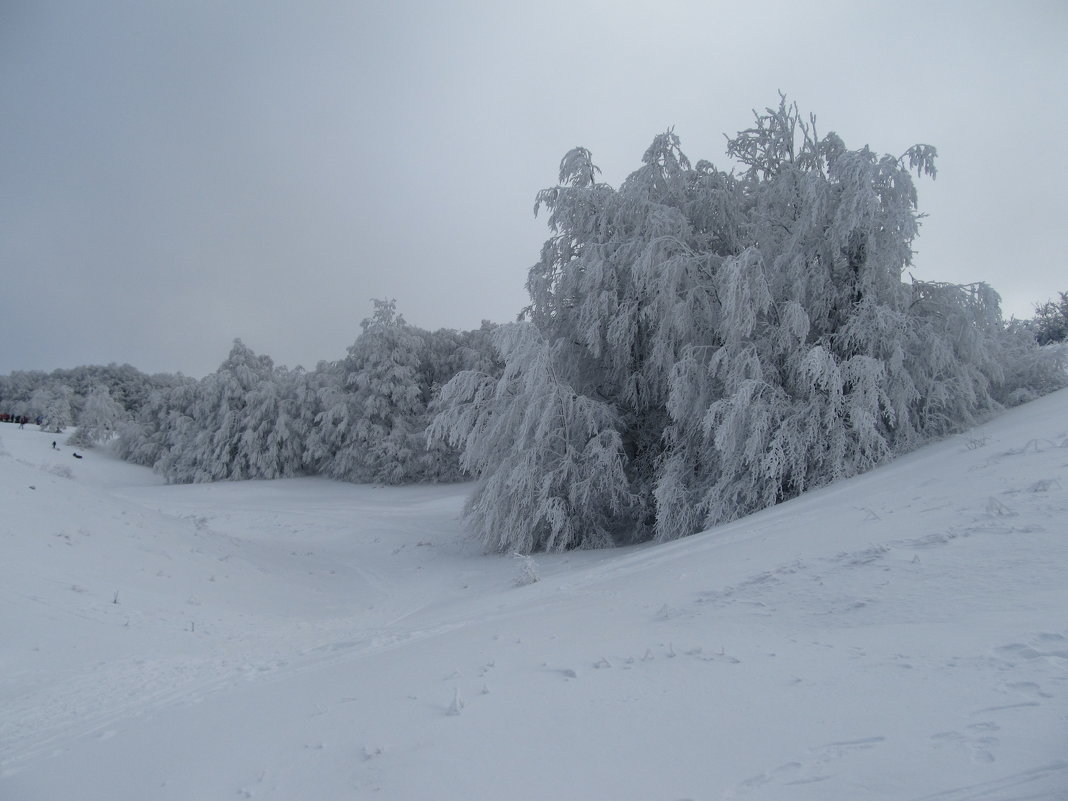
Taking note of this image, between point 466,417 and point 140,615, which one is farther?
point 466,417

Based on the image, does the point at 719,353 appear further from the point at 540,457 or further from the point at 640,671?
the point at 640,671

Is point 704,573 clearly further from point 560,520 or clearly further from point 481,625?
point 560,520

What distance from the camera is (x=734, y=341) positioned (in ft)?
33.8

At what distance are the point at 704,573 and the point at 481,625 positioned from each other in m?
1.93

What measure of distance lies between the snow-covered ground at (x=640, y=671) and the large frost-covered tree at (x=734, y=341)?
1.76 meters

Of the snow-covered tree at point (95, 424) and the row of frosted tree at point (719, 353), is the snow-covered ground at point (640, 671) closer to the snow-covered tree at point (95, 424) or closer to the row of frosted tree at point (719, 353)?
the row of frosted tree at point (719, 353)

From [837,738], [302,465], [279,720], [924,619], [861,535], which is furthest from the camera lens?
[302,465]

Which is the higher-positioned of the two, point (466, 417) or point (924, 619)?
point (466, 417)

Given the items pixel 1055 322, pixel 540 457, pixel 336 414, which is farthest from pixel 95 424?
pixel 1055 322

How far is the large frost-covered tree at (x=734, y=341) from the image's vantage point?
9609 mm

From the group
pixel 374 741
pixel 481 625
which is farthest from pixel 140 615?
pixel 374 741

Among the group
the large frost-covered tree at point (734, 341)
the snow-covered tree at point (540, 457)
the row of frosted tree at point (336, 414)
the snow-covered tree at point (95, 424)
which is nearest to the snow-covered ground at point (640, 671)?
the large frost-covered tree at point (734, 341)

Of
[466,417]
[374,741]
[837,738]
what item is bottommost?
[374,741]

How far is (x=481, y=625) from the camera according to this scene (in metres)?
5.15
